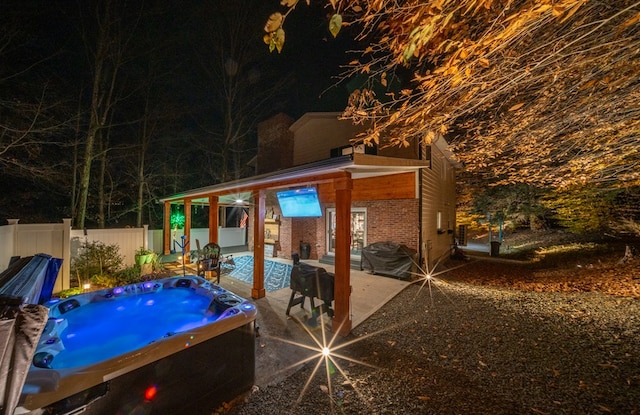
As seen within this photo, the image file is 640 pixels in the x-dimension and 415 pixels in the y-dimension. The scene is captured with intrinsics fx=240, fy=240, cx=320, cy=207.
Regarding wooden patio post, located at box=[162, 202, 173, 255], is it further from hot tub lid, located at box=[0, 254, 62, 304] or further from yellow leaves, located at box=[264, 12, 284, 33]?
yellow leaves, located at box=[264, 12, 284, 33]

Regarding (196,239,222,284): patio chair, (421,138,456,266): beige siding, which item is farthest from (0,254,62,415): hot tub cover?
(421,138,456,266): beige siding

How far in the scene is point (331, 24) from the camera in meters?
1.59

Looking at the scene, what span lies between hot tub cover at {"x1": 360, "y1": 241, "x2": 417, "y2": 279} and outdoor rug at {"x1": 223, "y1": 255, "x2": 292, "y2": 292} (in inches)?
107

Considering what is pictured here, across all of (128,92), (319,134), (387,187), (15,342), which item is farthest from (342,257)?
(128,92)

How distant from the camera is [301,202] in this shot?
7.11 meters

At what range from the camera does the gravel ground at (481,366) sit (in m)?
2.45

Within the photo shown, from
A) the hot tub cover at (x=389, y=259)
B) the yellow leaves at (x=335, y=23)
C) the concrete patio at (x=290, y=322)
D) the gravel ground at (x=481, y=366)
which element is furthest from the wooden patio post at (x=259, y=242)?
the yellow leaves at (x=335, y=23)

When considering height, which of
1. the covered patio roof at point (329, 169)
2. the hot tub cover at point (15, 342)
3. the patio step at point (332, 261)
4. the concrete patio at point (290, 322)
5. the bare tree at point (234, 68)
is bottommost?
the concrete patio at point (290, 322)

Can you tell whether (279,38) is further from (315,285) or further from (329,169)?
(315,285)

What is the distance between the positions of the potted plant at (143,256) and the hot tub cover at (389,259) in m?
6.91

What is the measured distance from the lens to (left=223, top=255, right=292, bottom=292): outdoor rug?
678cm

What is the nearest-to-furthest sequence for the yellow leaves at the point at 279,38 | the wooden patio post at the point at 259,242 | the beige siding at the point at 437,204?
the yellow leaves at the point at 279,38 < the wooden patio post at the point at 259,242 < the beige siding at the point at 437,204

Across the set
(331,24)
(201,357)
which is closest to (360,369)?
(201,357)

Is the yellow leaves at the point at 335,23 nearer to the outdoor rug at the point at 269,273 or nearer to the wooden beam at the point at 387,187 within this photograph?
the outdoor rug at the point at 269,273
